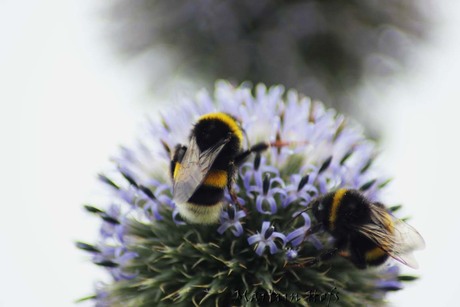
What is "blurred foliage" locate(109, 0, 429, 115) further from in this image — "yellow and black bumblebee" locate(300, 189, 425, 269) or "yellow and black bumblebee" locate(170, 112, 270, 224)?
"yellow and black bumblebee" locate(300, 189, 425, 269)

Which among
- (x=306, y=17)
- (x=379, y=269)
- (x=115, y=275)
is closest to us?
(x=379, y=269)

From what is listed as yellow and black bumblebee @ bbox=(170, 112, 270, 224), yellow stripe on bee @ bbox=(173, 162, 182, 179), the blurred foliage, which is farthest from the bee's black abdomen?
the blurred foliage

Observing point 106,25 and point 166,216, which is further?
point 106,25

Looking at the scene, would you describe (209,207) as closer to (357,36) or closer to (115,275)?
(115,275)

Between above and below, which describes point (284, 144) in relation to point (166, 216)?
above

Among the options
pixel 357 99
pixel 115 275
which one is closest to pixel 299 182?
A: pixel 115 275

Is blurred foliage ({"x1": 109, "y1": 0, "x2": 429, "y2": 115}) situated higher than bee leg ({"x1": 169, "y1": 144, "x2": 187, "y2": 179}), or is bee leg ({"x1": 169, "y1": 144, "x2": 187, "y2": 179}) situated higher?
blurred foliage ({"x1": 109, "y1": 0, "x2": 429, "y2": 115})

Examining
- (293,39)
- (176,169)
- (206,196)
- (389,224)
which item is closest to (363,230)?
(389,224)
